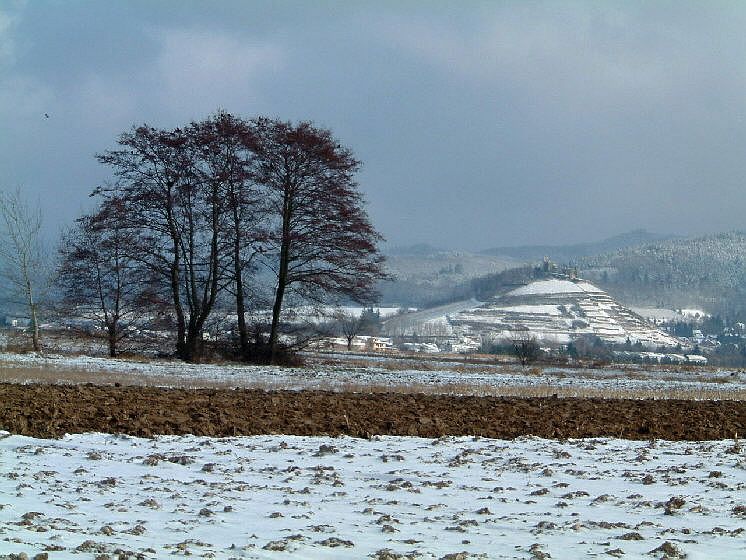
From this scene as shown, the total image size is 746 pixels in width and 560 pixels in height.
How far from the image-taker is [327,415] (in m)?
16.8

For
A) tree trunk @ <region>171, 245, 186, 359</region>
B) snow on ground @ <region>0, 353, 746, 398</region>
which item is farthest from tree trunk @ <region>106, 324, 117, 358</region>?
snow on ground @ <region>0, 353, 746, 398</region>

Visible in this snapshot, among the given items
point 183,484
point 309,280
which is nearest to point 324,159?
point 309,280

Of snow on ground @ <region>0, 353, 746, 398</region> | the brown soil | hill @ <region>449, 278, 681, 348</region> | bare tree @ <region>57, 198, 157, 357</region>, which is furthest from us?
hill @ <region>449, 278, 681, 348</region>

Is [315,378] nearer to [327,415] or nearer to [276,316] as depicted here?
[276,316]

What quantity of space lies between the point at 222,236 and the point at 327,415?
23687 millimetres

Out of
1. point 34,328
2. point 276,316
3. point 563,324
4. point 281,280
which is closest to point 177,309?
point 276,316

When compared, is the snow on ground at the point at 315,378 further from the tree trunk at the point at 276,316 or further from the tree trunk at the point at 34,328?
the tree trunk at the point at 34,328

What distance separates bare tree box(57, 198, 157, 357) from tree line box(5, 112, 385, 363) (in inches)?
1.8

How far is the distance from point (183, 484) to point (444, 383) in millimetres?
18847

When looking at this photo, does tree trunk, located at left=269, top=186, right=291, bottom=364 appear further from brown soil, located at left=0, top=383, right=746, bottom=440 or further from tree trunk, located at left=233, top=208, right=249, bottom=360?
brown soil, located at left=0, top=383, right=746, bottom=440

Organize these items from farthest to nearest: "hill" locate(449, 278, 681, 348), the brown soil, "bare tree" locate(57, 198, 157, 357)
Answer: "hill" locate(449, 278, 681, 348) < "bare tree" locate(57, 198, 157, 357) < the brown soil

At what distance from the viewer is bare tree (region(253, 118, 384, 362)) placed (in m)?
38.5

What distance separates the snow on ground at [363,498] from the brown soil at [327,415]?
102 centimetres

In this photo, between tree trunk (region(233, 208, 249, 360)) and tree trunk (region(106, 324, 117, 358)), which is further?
tree trunk (region(233, 208, 249, 360))
